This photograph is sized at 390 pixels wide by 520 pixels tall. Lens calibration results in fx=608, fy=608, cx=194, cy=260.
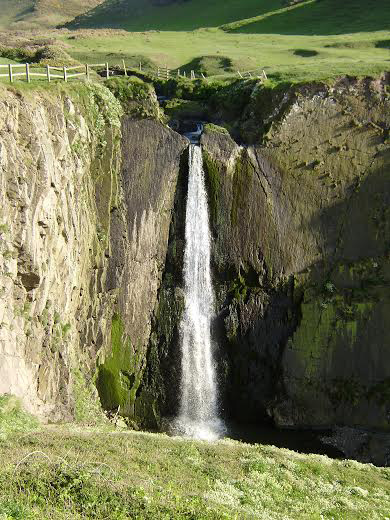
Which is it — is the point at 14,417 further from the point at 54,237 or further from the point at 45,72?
the point at 45,72

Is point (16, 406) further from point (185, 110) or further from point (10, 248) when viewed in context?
point (185, 110)

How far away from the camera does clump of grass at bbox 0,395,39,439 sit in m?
18.7

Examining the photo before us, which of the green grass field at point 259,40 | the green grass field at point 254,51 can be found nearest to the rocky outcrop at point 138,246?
the green grass field at point 259,40

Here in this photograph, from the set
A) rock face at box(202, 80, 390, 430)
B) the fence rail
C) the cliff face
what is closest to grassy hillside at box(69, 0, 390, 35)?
the fence rail

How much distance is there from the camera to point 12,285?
22594 mm

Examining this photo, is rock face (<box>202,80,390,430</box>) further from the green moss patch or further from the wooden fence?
the wooden fence

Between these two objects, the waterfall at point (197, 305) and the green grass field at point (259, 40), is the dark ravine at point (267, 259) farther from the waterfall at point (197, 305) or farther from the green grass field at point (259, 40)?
the green grass field at point (259, 40)

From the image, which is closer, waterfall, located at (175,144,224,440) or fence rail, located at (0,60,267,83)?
fence rail, located at (0,60,267,83)

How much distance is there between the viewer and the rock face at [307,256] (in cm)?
3366

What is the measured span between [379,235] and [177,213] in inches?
449

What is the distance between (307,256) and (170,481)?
839 inches

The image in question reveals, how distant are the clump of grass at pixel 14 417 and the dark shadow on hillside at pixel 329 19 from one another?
52926 millimetres

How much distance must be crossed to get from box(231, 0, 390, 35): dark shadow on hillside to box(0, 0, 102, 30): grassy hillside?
2020 inches

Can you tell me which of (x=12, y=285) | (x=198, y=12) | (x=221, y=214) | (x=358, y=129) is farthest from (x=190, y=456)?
(x=198, y=12)
